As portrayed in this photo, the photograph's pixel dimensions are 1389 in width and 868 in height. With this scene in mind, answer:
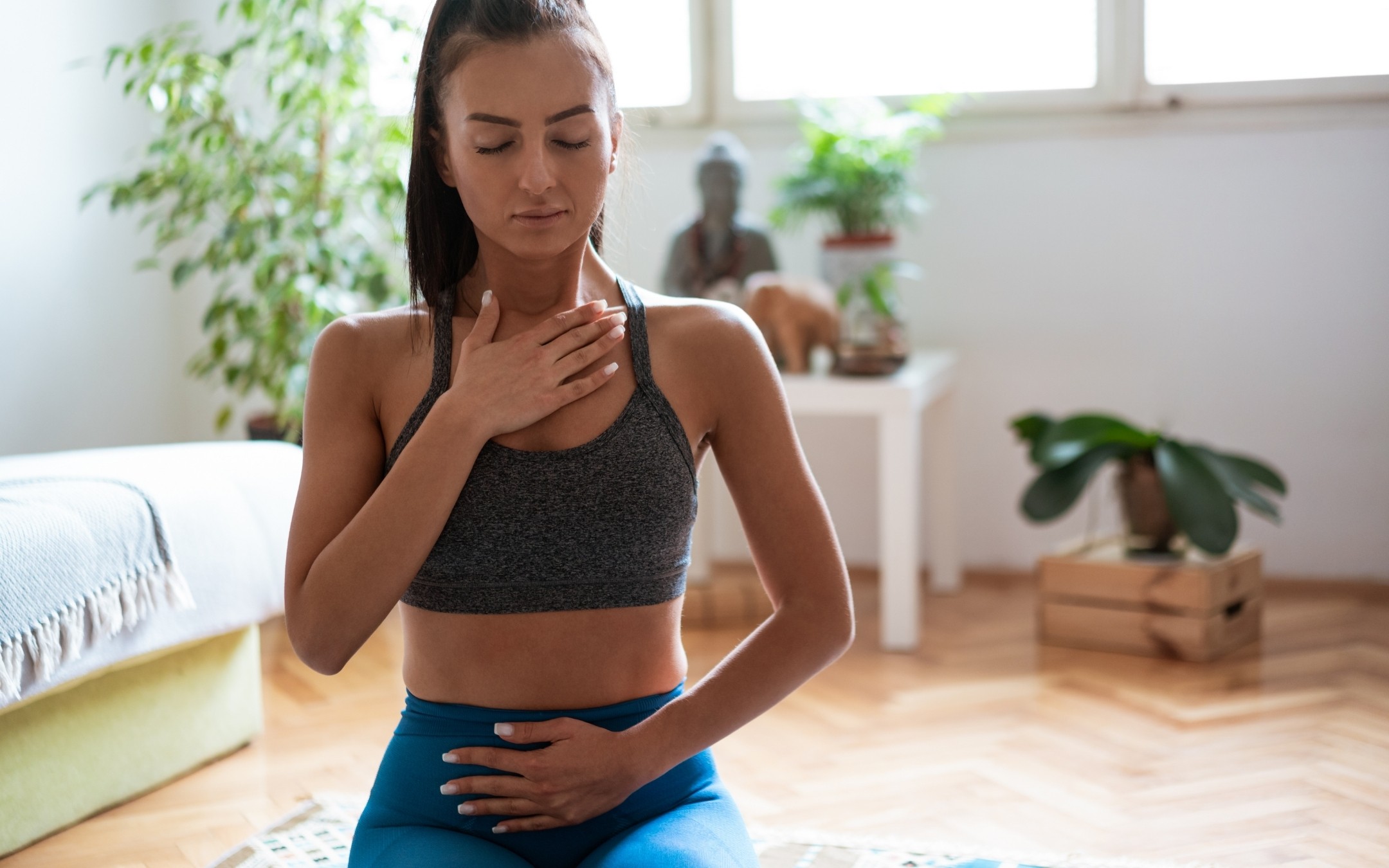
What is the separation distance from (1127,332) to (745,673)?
7.88 feet

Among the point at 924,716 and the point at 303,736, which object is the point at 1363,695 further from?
the point at 303,736

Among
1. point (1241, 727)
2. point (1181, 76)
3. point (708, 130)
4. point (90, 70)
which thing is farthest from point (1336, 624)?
point (90, 70)

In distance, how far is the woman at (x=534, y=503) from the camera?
1.01 meters

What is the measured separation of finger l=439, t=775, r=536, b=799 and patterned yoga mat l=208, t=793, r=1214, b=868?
30.0 inches

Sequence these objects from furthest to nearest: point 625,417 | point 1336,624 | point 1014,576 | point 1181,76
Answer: point 1014,576 → point 1181,76 → point 1336,624 → point 625,417

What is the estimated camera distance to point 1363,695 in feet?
7.80

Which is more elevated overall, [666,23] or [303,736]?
[666,23]

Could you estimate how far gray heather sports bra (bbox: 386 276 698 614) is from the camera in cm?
103

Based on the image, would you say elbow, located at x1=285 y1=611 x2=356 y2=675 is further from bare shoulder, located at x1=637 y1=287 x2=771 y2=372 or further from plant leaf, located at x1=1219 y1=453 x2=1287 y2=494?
plant leaf, located at x1=1219 y1=453 x2=1287 y2=494

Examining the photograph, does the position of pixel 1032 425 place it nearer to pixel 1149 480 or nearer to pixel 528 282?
pixel 1149 480

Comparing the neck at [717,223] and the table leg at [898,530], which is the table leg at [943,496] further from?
the neck at [717,223]

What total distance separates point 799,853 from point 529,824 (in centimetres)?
81

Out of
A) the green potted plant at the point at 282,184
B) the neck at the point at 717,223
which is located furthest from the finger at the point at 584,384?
the neck at the point at 717,223

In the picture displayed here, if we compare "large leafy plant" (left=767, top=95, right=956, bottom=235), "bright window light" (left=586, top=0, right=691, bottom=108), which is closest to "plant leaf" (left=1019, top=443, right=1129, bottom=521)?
"large leafy plant" (left=767, top=95, right=956, bottom=235)
